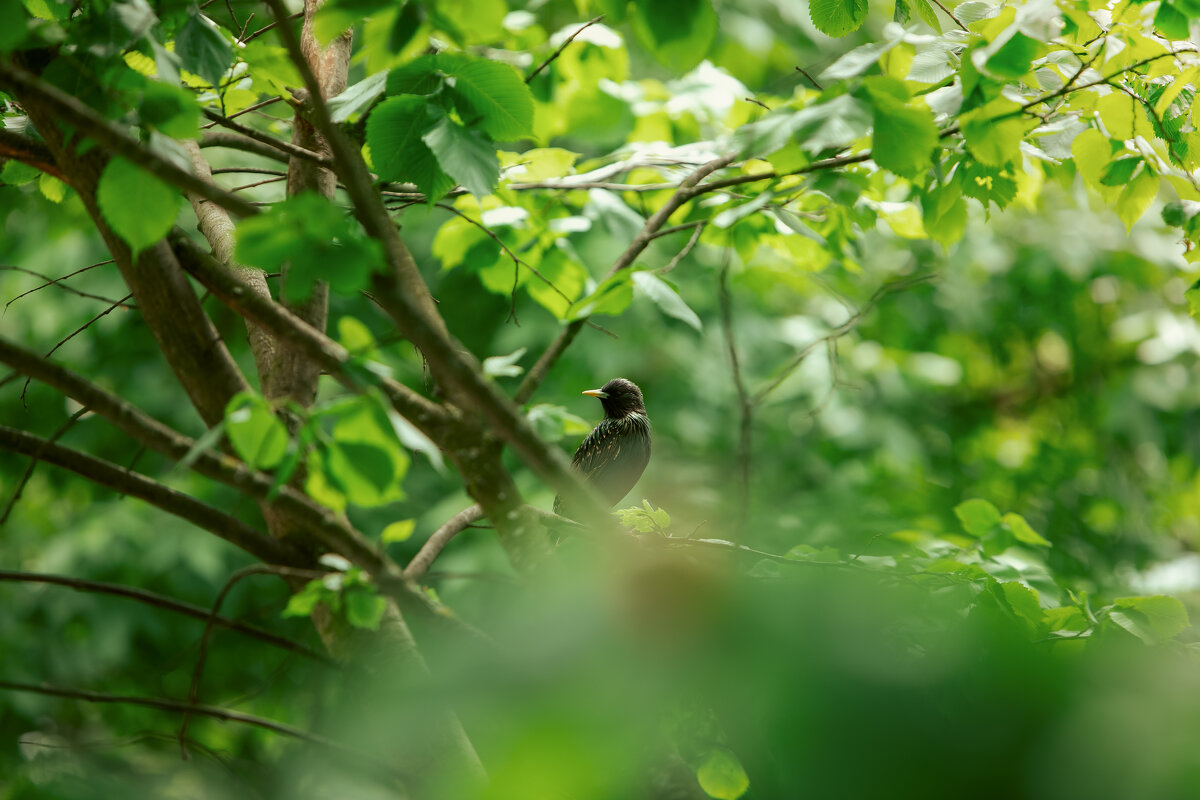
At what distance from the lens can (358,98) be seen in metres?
1.70

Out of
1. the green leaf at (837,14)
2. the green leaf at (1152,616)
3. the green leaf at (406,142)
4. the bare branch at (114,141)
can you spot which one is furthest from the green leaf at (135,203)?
the green leaf at (1152,616)

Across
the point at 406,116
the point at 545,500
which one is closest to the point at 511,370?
the point at 406,116

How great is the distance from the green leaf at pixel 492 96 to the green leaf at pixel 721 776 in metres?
1.31

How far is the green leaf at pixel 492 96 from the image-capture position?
162cm

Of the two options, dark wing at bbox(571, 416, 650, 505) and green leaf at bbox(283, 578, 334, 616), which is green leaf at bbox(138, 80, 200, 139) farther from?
dark wing at bbox(571, 416, 650, 505)

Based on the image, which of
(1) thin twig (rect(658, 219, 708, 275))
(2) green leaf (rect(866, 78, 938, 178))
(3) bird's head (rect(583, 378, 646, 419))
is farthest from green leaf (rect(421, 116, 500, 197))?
(3) bird's head (rect(583, 378, 646, 419))

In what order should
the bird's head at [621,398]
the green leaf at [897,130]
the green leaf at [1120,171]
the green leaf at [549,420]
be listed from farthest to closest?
the bird's head at [621,398] < the green leaf at [1120,171] < the green leaf at [549,420] < the green leaf at [897,130]

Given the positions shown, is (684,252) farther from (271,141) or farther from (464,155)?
(271,141)

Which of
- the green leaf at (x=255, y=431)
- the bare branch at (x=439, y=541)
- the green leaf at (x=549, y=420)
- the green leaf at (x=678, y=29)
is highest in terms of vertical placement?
the green leaf at (x=678, y=29)

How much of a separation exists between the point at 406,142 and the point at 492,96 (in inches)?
8.0

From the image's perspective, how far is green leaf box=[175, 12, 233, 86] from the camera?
1463mm

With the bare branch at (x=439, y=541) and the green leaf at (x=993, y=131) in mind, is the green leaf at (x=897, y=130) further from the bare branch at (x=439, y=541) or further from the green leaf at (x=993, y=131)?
the bare branch at (x=439, y=541)

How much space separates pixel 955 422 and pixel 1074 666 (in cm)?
796

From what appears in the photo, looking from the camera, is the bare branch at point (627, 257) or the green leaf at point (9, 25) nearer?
the green leaf at point (9, 25)
